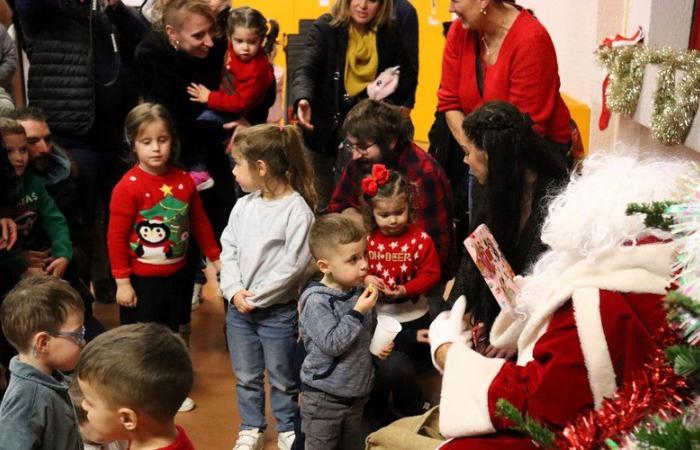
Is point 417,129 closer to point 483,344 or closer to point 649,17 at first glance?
point 649,17

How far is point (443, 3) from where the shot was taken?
8258 mm

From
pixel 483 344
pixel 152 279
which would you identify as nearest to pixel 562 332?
pixel 483 344

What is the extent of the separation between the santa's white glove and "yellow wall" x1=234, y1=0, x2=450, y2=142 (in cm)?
612

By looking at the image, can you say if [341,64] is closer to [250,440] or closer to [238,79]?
[238,79]

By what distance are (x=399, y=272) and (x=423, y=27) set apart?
17.8 ft

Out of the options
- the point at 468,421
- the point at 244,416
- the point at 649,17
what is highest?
the point at 649,17

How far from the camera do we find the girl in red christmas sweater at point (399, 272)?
337 centimetres

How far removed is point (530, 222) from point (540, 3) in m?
4.49

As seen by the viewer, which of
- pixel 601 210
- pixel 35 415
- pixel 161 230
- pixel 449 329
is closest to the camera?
pixel 601 210

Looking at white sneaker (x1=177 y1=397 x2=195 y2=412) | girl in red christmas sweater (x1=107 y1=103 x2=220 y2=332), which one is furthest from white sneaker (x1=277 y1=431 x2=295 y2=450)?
girl in red christmas sweater (x1=107 y1=103 x2=220 y2=332)

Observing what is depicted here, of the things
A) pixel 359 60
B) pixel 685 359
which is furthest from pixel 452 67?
pixel 685 359

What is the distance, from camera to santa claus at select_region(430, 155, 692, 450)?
5.67ft

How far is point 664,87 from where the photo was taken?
9.90 ft

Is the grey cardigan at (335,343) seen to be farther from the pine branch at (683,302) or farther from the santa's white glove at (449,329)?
the pine branch at (683,302)
